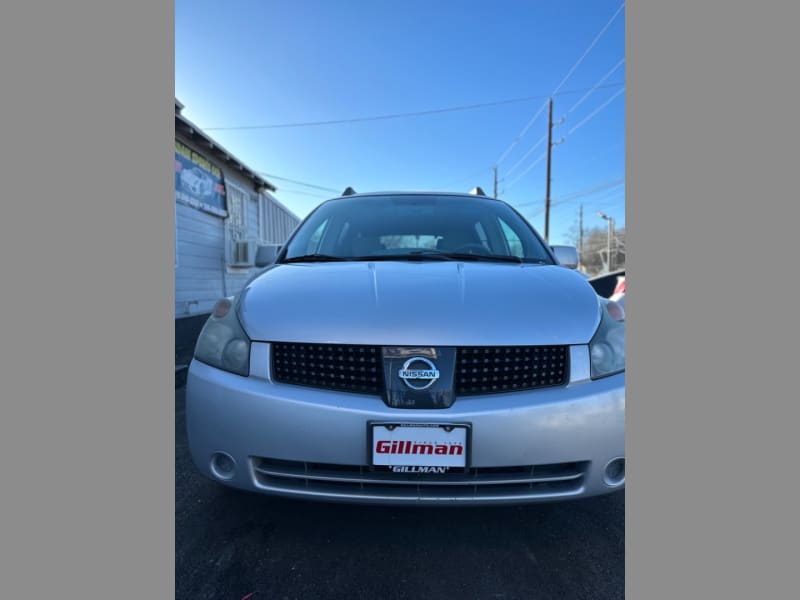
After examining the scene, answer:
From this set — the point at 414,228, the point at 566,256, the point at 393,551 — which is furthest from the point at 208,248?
the point at 393,551

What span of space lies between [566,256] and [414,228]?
3.19 feet

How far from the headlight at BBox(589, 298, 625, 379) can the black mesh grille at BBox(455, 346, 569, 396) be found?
0.13 m

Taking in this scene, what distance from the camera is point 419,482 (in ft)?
4.33

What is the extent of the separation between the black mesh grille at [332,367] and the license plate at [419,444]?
0.51 feet

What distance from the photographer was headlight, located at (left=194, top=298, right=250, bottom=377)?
4.78 feet

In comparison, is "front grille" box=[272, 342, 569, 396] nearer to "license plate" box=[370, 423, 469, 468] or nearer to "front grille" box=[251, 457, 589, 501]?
"license plate" box=[370, 423, 469, 468]

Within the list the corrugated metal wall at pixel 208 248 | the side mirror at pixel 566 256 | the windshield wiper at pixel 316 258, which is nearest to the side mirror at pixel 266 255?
the windshield wiper at pixel 316 258

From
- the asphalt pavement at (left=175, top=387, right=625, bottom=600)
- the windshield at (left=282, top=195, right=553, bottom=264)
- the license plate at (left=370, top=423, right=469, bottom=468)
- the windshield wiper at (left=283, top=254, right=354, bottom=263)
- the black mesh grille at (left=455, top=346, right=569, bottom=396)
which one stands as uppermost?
the windshield at (left=282, top=195, right=553, bottom=264)

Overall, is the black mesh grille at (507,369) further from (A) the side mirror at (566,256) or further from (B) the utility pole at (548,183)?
(B) the utility pole at (548,183)

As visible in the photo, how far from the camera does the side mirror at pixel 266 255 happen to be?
8.22ft

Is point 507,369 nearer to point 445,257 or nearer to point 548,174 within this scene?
point 445,257

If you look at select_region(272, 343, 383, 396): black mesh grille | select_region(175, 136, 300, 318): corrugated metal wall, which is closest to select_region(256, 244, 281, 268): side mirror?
select_region(272, 343, 383, 396): black mesh grille

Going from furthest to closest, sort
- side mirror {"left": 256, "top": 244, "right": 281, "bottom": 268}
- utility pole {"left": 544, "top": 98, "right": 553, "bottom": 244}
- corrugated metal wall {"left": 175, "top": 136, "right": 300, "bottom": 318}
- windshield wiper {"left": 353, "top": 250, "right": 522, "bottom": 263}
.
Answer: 1. utility pole {"left": 544, "top": 98, "right": 553, "bottom": 244}
2. corrugated metal wall {"left": 175, "top": 136, "right": 300, "bottom": 318}
3. side mirror {"left": 256, "top": 244, "right": 281, "bottom": 268}
4. windshield wiper {"left": 353, "top": 250, "right": 522, "bottom": 263}

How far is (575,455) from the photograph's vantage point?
4.41 ft
